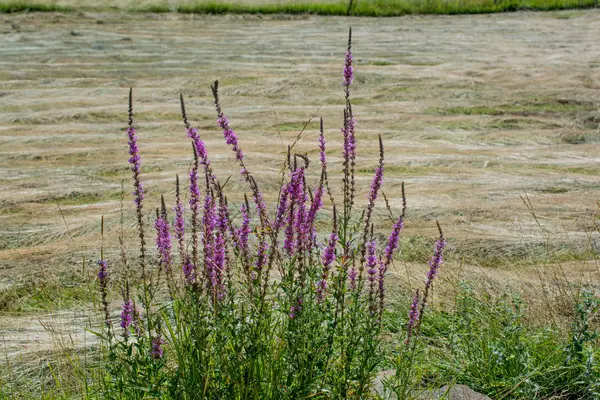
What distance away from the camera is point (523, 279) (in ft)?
14.4

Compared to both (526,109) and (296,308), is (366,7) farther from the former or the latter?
(296,308)

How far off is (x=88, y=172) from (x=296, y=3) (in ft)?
41.0

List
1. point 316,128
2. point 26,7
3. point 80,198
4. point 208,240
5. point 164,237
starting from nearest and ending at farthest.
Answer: point 208,240, point 164,237, point 80,198, point 316,128, point 26,7

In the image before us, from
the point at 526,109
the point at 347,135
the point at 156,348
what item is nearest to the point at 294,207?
the point at 347,135

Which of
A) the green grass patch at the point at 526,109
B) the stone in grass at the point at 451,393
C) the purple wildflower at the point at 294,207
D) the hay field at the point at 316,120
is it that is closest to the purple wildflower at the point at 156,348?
the purple wildflower at the point at 294,207

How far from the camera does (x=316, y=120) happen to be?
8477mm

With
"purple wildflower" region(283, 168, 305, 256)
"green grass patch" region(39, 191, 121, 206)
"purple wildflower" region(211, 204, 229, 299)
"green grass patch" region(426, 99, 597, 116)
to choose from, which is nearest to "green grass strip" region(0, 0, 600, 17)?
"green grass patch" region(426, 99, 597, 116)

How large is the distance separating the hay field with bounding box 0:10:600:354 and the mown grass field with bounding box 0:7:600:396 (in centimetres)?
2

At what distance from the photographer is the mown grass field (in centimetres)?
490

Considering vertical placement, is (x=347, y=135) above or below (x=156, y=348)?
above

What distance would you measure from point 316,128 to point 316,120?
353mm

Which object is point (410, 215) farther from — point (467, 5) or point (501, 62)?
point (467, 5)

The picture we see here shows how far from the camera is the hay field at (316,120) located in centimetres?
532

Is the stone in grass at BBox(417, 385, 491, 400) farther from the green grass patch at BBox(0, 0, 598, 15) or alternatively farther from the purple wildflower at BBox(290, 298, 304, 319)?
the green grass patch at BBox(0, 0, 598, 15)
